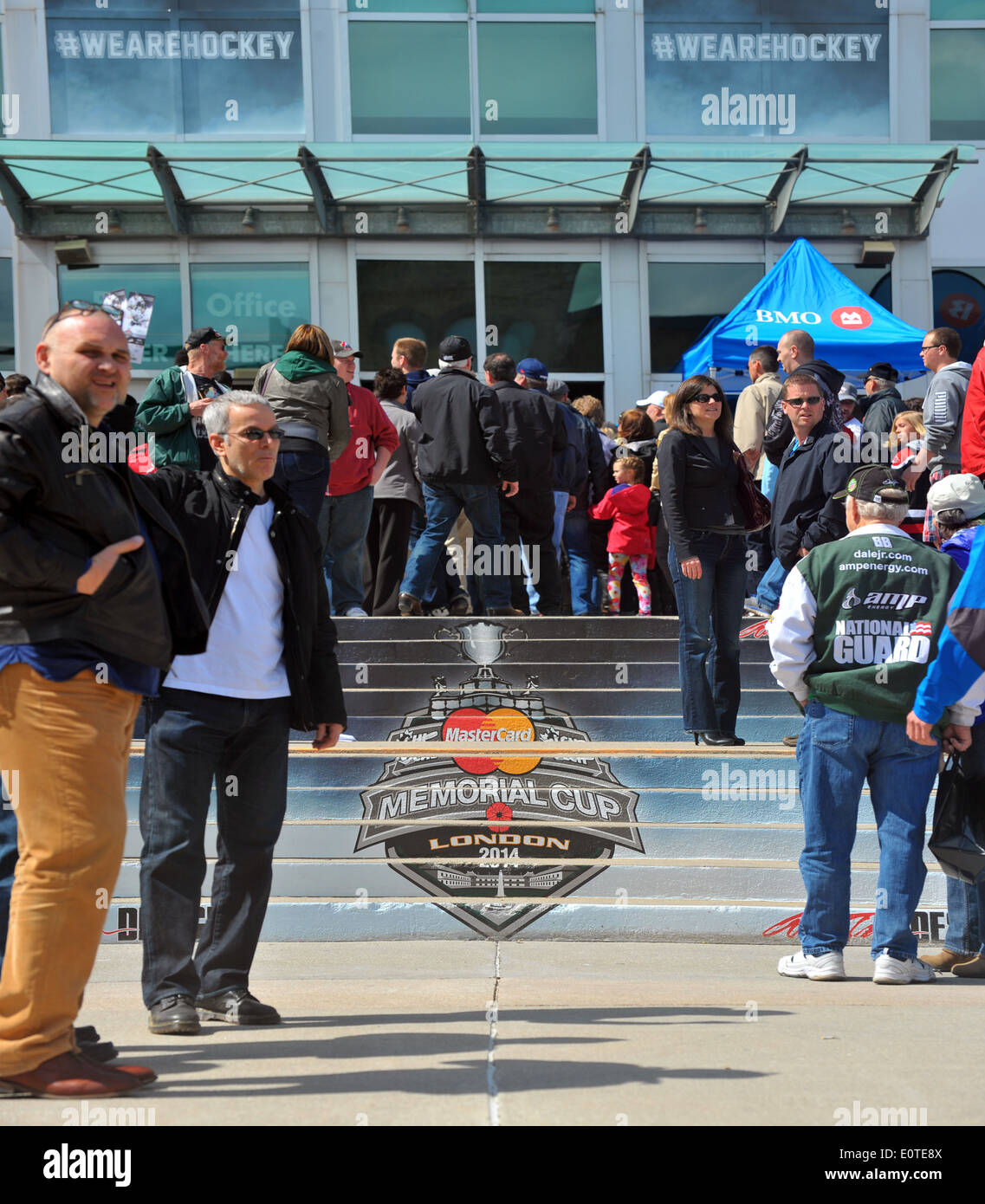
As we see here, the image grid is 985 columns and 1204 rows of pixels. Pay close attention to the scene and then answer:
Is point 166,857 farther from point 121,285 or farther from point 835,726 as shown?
point 121,285

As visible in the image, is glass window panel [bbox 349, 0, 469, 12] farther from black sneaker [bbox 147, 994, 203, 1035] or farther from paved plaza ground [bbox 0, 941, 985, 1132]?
black sneaker [bbox 147, 994, 203, 1035]

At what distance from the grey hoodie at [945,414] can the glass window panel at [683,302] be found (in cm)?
819

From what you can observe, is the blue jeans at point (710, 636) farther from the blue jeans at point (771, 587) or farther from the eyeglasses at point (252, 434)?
the eyeglasses at point (252, 434)

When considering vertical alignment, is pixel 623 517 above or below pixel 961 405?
below

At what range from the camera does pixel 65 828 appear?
3.61 metres

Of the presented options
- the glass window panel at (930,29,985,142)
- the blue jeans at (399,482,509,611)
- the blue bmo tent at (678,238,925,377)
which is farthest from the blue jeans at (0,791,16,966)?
the glass window panel at (930,29,985,142)

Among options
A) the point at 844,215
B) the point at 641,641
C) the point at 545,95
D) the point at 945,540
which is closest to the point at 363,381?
the point at 545,95

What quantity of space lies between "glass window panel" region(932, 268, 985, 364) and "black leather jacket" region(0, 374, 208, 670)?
48.7 ft

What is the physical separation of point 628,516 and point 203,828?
6.53m

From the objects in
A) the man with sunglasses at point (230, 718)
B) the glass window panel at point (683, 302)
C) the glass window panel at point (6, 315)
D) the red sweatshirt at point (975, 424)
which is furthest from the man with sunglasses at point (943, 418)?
the glass window panel at point (6, 315)

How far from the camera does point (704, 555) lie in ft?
24.8

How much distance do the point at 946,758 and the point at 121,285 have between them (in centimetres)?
1259

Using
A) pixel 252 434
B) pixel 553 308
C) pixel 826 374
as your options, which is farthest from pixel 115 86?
pixel 252 434
